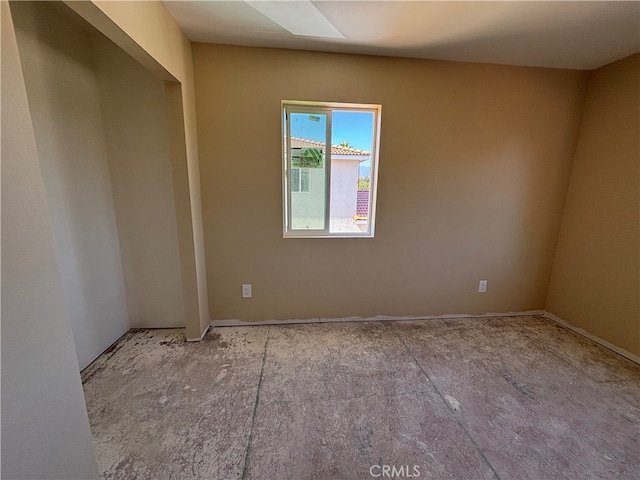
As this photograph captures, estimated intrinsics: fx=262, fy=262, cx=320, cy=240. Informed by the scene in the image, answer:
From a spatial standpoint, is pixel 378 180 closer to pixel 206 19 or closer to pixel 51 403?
pixel 206 19

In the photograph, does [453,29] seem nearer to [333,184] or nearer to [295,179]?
[333,184]

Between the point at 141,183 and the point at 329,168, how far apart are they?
1.57m

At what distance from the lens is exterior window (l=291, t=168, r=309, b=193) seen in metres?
2.33

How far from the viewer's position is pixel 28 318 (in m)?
0.76

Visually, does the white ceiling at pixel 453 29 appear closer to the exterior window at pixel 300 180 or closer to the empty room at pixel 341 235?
the empty room at pixel 341 235

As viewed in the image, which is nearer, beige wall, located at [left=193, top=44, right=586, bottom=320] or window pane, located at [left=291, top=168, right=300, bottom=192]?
beige wall, located at [left=193, top=44, right=586, bottom=320]

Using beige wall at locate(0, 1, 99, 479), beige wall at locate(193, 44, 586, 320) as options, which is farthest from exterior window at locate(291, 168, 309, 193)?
beige wall at locate(0, 1, 99, 479)

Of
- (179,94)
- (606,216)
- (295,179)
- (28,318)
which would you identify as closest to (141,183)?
(179,94)

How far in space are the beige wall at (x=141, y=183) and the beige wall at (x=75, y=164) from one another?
67 millimetres

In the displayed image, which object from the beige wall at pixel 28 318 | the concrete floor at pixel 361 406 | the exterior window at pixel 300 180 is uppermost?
the exterior window at pixel 300 180

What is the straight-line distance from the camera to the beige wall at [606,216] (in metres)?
2.07

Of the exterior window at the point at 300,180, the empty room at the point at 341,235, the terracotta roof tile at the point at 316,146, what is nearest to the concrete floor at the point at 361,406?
the empty room at the point at 341,235

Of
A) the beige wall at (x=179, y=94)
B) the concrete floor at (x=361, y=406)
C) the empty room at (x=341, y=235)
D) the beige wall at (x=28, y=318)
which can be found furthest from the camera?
the empty room at (x=341, y=235)

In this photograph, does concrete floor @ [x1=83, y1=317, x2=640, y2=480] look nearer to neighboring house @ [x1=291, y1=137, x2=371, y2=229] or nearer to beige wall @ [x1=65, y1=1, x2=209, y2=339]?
beige wall @ [x1=65, y1=1, x2=209, y2=339]
